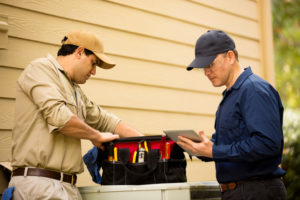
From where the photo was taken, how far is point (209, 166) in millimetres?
4312

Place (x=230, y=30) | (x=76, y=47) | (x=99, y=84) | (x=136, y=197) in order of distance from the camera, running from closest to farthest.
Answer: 1. (x=136, y=197)
2. (x=76, y=47)
3. (x=99, y=84)
4. (x=230, y=30)

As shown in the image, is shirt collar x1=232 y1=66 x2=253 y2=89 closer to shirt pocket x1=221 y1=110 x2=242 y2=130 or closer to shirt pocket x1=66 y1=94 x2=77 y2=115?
shirt pocket x1=221 y1=110 x2=242 y2=130

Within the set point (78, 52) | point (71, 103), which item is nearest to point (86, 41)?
point (78, 52)

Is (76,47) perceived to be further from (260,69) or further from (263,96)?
(260,69)

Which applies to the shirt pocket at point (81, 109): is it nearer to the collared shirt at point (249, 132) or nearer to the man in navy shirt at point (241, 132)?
the man in navy shirt at point (241, 132)

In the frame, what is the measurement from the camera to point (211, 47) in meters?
2.43

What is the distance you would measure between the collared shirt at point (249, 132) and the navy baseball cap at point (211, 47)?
0.70ft

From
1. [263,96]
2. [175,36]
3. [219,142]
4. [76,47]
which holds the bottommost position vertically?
[219,142]

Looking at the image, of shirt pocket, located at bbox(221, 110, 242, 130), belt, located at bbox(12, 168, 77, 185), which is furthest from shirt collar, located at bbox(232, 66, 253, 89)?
belt, located at bbox(12, 168, 77, 185)

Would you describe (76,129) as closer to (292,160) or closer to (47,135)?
(47,135)

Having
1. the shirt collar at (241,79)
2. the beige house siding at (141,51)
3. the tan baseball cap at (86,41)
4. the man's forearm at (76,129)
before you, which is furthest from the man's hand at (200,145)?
the beige house siding at (141,51)

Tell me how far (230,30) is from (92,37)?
2.56 m

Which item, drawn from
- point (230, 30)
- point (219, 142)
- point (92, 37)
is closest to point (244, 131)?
point (219, 142)

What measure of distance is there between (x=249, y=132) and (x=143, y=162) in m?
0.72
